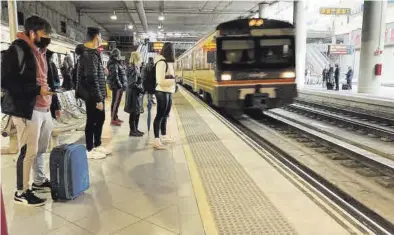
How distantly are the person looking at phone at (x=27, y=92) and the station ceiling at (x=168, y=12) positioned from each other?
18502 millimetres

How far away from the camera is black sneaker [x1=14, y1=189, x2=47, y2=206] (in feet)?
12.1

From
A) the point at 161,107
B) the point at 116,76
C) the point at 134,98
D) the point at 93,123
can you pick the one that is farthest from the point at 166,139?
the point at 116,76

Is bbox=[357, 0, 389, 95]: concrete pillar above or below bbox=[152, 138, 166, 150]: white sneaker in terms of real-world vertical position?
above

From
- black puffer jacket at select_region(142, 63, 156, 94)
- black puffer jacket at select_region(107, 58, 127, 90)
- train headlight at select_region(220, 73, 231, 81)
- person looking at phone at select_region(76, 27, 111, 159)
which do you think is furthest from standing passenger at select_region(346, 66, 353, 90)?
person looking at phone at select_region(76, 27, 111, 159)

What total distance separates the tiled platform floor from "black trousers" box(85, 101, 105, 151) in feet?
1.07

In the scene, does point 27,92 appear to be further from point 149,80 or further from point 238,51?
point 238,51

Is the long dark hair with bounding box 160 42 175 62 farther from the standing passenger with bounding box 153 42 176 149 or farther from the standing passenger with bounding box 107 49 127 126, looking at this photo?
the standing passenger with bounding box 107 49 127 126

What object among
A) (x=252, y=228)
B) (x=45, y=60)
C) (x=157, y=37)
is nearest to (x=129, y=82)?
(x=45, y=60)

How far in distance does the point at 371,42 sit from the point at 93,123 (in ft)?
51.9

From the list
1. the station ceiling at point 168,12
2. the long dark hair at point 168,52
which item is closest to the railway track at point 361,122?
the long dark hair at point 168,52

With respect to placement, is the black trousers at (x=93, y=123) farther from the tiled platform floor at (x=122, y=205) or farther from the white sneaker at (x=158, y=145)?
the white sneaker at (x=158, y=145)

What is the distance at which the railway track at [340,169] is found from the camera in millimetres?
4172

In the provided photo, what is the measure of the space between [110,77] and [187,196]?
15.3ft

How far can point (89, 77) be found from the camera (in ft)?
16.4
